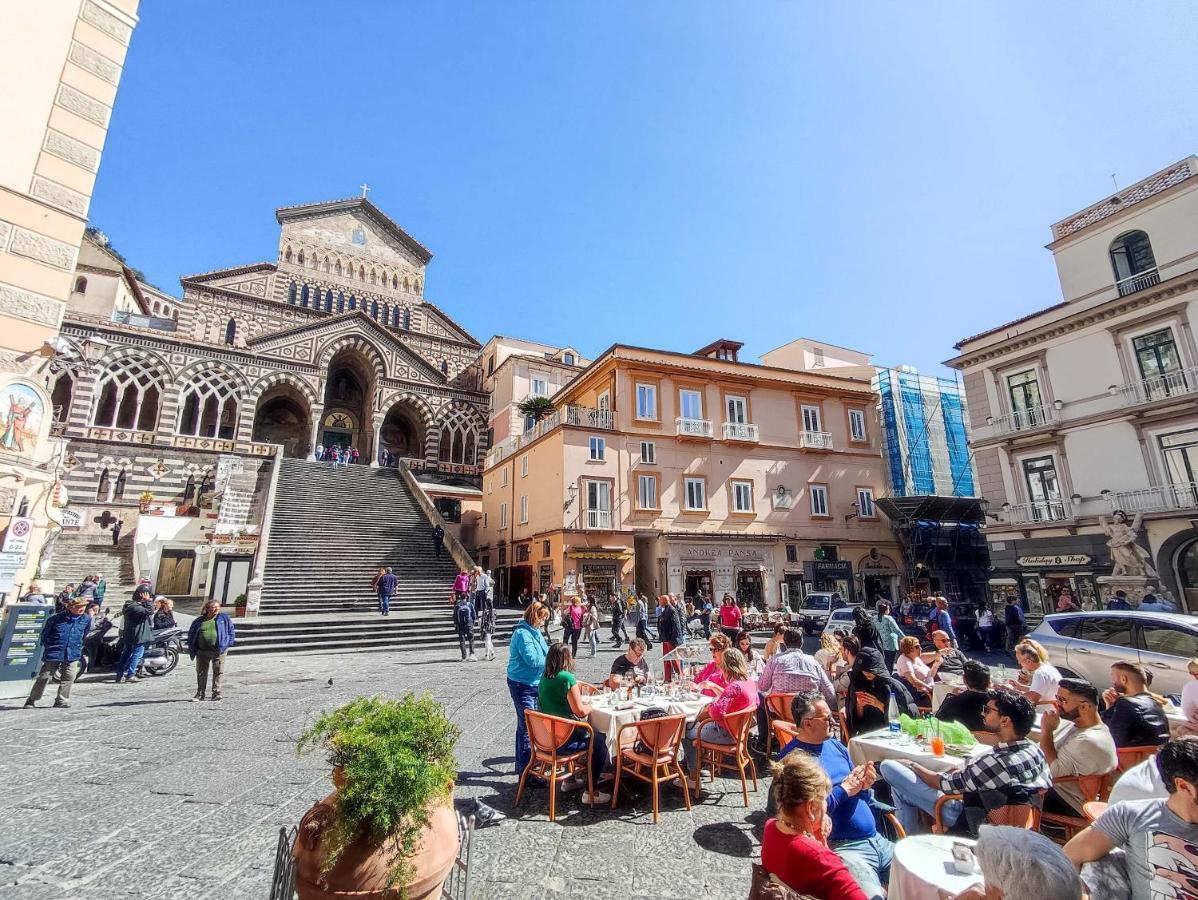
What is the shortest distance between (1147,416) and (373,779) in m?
21.8

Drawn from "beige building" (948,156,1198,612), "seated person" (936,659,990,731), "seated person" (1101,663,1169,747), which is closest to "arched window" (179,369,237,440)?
"seated person" (936,659,990,731)

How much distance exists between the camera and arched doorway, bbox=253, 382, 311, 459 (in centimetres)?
3119

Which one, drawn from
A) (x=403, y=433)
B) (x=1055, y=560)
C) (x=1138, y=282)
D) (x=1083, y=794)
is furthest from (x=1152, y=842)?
(x=403, y=433)

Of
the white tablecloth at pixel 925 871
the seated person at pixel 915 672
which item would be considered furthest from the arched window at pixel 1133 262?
the white tablecloth at pixel 925 871

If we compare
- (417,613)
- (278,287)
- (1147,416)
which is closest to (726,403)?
(1147,416)

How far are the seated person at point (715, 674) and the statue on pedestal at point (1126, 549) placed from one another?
15.8 meters

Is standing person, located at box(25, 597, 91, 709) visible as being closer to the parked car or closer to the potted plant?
the potted plant

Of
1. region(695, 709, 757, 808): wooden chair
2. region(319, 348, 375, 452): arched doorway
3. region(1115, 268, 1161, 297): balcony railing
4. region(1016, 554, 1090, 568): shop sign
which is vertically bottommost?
region(695, 709, 757, 808): wooden chair

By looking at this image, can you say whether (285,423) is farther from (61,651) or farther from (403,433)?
(61,651)

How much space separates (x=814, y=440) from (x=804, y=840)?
23.7 m

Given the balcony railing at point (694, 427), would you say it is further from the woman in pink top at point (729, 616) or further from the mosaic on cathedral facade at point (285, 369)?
the mosaic on cathedral facade at point (285, 369)

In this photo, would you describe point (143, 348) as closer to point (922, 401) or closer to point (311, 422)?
point (311, 422)

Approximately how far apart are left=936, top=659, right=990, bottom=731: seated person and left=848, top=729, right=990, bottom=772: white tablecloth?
334mm

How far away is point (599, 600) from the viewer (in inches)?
788
